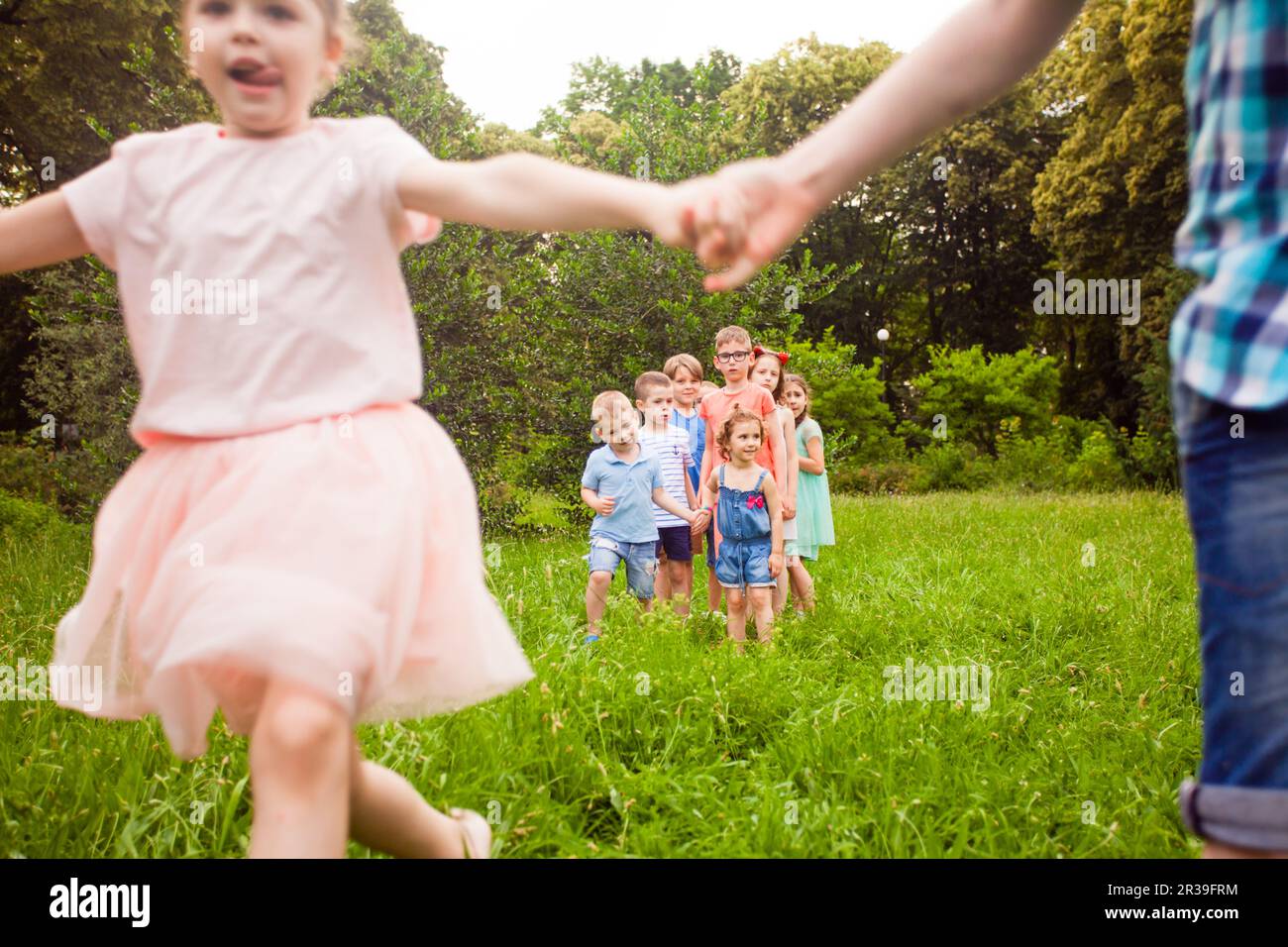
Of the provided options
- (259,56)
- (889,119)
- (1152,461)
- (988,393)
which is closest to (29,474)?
(259,56)

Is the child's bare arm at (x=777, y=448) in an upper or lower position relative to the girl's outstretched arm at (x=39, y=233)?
lower

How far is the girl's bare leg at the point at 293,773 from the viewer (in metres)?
1.66

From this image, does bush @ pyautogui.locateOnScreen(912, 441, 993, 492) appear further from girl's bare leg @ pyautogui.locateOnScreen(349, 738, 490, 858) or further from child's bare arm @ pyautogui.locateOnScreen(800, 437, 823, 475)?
girl's bare leg @ pyautogui.locateOnScreen(349, 738, 490, 858)

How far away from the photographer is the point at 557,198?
173 centimetres

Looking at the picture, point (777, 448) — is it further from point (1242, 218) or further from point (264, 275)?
point (1242, 218)

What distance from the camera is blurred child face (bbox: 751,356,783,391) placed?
24.1ft

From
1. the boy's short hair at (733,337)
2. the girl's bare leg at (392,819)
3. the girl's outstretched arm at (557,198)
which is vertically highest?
the boy's short hair at (733,337)

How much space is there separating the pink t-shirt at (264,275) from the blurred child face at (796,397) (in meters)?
6.11

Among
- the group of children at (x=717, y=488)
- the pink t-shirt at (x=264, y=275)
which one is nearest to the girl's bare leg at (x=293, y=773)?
the pink t-shirt at (x=264, y=275)

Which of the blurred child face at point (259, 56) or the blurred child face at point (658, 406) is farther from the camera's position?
the blurred child face at point (658, 406)

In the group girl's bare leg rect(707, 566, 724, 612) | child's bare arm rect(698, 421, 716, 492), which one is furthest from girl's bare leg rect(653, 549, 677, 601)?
child's bare arm rect(698, 421, 716, 492)

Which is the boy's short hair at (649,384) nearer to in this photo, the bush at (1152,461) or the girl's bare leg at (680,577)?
the girl's bare leg at (680,577)

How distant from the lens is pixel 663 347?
12711 mm
